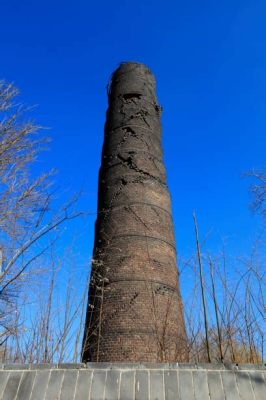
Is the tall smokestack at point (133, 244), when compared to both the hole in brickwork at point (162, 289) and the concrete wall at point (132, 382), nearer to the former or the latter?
the hole in brickwork at point (162, 289)

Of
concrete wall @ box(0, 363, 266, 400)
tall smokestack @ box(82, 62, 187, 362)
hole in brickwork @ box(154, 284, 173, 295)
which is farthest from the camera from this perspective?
hole in brickwork @ box(154, 284, 173, 295)

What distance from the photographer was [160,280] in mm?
7848

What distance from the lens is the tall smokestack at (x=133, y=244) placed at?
23.2 feet

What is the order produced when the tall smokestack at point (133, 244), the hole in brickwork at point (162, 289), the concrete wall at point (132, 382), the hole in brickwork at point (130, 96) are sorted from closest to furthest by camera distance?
the concrete wall at point (132, 382)
the tall smokestack at point (133, 244)
the hole in brickwork at point (162, 289)
the hole in brickwork at point (130, 96)

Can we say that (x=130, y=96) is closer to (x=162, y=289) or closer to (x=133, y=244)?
(x=133, y=244)

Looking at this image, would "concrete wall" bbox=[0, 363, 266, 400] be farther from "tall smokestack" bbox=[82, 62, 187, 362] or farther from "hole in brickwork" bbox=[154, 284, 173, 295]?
"hole in brickwork" bbox=[154, 284, 173, 295]

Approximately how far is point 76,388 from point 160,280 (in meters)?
5.97

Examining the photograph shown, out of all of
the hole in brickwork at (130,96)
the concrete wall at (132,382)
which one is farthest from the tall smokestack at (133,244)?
the concrete wall at (132,382)

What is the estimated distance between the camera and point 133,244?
812 cm

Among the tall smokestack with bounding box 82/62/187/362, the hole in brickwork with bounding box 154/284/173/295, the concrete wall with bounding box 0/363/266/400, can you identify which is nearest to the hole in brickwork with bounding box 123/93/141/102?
the tall smokestack with bounding box 82/62/187/362

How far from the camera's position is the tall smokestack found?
278 inches

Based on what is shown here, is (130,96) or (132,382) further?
(130,96)

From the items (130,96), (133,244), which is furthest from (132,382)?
(130,96)

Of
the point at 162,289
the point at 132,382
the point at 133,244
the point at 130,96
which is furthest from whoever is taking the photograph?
the point at 130,96
